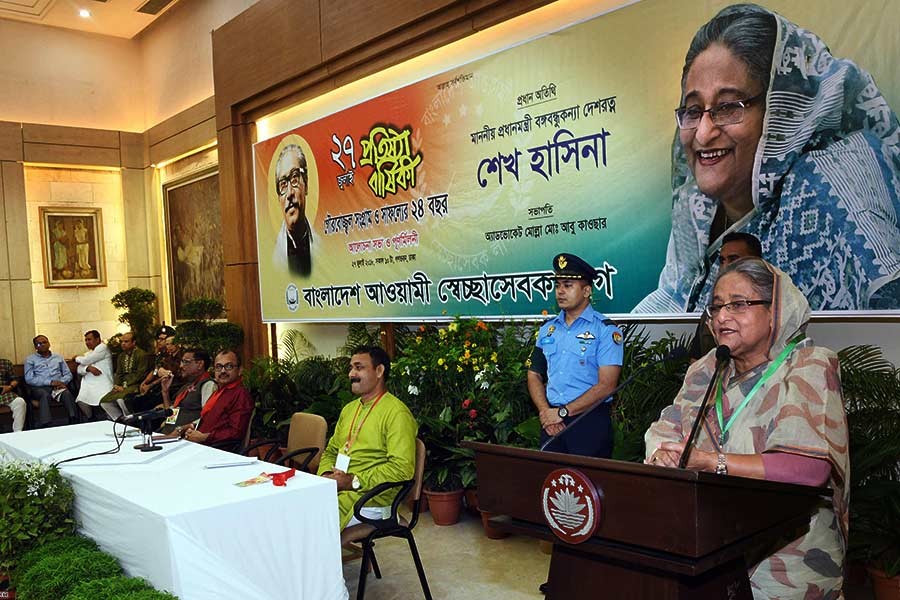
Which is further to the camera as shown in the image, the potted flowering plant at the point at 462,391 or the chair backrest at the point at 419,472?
the potted flowering plant at the point at 462,391

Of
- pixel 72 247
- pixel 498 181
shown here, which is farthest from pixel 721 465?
pixel 72 247

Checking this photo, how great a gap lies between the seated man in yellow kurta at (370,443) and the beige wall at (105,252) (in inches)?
368

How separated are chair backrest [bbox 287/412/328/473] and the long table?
0.90 meters

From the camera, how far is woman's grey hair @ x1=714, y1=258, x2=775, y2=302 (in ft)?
7.18

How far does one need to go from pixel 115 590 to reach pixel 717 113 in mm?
3483

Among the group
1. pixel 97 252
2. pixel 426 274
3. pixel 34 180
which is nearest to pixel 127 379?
pixel 97 252

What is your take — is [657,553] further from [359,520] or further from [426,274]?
[426,274]

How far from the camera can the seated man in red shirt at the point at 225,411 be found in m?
5.03

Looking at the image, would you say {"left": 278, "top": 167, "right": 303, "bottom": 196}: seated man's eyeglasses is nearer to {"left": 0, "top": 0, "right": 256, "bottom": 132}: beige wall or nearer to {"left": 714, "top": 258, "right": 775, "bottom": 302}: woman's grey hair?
{"left": 0, "top": 0, "right": 256, "bottom": 132}: beige wall

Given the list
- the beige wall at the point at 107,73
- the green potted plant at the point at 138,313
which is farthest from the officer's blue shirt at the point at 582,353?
the green potted plant at the point at 138,313

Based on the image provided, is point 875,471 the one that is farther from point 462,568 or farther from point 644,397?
point 462,568

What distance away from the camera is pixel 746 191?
396 cm

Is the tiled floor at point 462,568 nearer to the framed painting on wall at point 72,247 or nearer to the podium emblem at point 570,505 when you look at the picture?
the podium emblem at point 570,505

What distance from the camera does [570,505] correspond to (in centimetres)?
180
